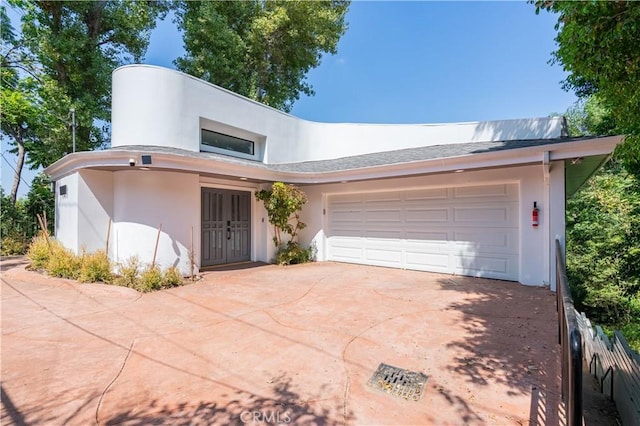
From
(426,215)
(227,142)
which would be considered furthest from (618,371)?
(227,142)

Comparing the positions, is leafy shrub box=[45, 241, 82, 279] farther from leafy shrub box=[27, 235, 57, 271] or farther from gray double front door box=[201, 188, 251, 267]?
gray double front door box=[201, 188, 251, 267]

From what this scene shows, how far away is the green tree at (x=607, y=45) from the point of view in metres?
3.27

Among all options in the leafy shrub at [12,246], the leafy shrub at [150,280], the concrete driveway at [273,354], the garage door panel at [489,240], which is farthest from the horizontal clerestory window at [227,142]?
the leafy shrub at [12,246]

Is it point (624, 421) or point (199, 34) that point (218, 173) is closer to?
point (624, 421)

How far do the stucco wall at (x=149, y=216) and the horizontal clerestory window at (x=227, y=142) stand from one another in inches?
73.5

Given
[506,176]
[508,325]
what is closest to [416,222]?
[506,176]

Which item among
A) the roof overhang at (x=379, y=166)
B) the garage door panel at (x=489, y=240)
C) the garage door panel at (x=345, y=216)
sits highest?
the roof overhang at (x=379, y=166)

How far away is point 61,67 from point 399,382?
17.1 meters

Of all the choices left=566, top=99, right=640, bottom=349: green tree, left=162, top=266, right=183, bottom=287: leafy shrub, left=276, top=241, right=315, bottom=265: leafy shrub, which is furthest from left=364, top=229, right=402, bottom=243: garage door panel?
left=566, top=99, right=640, bottom=349: green tree

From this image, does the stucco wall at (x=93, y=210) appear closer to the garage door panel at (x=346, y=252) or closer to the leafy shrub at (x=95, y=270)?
the leafy shrub at (x=95, y=270)

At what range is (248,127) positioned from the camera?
31.0 feet

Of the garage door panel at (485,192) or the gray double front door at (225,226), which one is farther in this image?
the gray double front door at (225,226)

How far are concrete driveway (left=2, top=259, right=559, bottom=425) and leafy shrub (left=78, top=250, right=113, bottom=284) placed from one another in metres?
0.28

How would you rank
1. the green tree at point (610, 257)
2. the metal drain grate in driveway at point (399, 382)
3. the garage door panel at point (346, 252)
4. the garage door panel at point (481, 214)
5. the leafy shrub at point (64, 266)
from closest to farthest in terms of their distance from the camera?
the metal drain grate in driveway at point (399, 382), the leafy shrub at point (64, 266), the garage door panel at point (481, 214), the garage door panel at point (346, 252), the green tree at point (610, 257)
